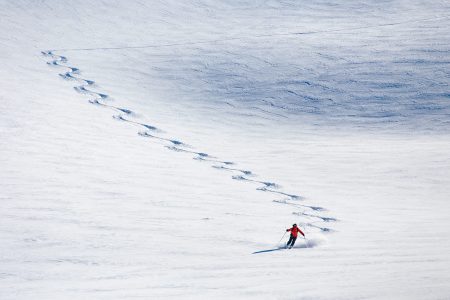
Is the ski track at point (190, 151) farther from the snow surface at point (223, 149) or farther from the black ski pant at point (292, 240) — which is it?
the black ski pant at point (292, 240)

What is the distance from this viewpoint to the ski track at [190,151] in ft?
43.7

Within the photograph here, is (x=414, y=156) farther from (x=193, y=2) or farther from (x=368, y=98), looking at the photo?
(x=193, y=2)

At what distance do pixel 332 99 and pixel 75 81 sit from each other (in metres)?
8.18

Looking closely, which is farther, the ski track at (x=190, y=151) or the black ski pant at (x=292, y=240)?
the ski track at (x=190, y=151)

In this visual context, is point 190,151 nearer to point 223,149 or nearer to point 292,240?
point 223,149

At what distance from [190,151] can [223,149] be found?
1016 mm

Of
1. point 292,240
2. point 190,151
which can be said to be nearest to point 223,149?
point 190,151

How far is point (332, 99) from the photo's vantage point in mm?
23188

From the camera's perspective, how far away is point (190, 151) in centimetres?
1820

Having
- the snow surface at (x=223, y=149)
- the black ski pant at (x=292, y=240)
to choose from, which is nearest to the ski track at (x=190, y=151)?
the snow surface at (x=223, y=149)

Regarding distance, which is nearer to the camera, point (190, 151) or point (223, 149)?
point (190, 151)

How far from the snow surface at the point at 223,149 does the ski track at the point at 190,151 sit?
76 mm

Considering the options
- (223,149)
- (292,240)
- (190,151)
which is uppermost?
(223,149)

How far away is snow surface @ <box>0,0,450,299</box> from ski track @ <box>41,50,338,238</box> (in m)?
0.08
